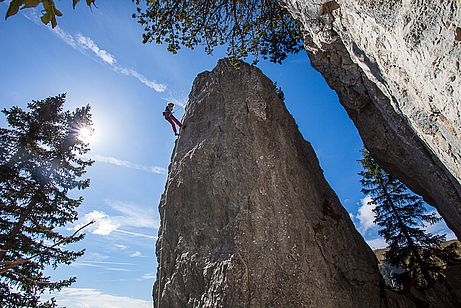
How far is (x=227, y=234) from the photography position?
8.81 m

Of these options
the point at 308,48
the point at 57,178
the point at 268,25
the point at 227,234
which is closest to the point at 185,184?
the point at 227,234

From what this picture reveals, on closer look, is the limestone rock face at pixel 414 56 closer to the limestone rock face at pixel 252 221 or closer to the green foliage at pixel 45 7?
the green foliage at pixel 45 7

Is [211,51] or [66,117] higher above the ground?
[66,117]

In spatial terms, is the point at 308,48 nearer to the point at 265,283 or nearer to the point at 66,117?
the point at 265,283

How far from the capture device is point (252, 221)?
8.88 m

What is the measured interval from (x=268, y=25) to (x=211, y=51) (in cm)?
283

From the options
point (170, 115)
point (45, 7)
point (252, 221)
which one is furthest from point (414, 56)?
point (170, 115)

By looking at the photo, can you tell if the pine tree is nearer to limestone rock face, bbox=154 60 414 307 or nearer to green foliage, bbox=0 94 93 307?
limestone rock face, bbox=154 60 414 307

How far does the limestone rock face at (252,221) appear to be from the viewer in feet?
26.8

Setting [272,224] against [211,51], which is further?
[211,51]

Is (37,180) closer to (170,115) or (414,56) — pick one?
(170,115)

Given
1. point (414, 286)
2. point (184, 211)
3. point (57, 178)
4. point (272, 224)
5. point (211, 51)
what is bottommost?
point (414, 286)

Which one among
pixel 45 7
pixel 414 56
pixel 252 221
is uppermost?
pixel 414 56

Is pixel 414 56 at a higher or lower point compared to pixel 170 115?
lower
